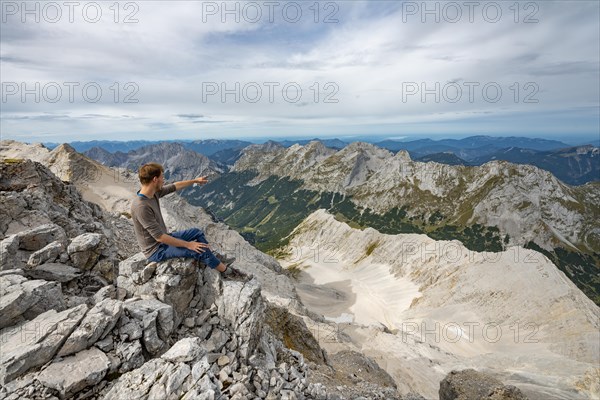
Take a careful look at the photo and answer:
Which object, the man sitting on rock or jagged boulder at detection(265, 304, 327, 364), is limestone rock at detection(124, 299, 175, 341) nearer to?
the man sitting on rock

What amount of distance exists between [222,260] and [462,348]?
6963 cm

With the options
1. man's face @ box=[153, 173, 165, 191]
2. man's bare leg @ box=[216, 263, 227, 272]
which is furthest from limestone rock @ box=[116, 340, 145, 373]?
man's face @ box=[153, 173, 165, 191]

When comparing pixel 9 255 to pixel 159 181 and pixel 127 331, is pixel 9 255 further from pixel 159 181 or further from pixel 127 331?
pixel 159 181

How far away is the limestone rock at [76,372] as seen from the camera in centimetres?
970

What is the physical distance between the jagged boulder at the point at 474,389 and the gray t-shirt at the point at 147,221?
91.9 feet

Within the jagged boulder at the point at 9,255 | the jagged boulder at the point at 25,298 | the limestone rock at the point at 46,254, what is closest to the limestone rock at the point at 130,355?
the jagged boulder at the point at 25,298

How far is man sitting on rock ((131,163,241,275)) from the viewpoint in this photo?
39.8 ft

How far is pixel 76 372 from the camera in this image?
10.1 meters

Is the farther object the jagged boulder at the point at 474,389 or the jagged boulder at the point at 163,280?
the jagged boulder at the point at 474,389

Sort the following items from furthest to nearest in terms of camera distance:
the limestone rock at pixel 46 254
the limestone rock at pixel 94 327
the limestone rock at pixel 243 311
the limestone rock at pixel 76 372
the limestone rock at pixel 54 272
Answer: the limestone rock at pixel 46 254 → the limestone rock at pixel 54 272 → the limestone rock at pixel 243 311 → the limestone rock at pixel 94 327 → the limestone rock at pixel 76 372

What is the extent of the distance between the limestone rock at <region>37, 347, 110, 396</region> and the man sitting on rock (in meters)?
3.80

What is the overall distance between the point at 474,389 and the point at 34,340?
3207cm

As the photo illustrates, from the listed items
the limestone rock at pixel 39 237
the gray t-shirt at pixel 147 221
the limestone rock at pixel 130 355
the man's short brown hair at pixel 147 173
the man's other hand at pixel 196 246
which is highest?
the man's short brown hair at pixel 147 173

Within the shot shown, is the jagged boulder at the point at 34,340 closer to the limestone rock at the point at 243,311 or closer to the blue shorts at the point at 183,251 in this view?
the blue shorts at the point at 183,251
